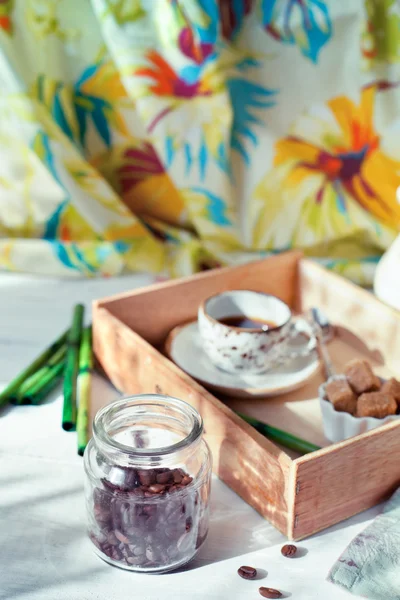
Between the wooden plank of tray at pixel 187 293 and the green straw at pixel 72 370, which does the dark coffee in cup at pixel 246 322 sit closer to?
the wooden plank of tray at pixel 187 293

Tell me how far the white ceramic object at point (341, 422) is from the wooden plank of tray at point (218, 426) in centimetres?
13

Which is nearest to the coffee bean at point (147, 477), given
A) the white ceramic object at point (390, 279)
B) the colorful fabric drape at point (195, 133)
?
the white ceramic object at point (390, 279)

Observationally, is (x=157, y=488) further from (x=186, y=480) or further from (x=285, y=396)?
(x=285, y=396)

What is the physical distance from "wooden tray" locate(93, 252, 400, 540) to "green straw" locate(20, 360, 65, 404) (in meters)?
0.06

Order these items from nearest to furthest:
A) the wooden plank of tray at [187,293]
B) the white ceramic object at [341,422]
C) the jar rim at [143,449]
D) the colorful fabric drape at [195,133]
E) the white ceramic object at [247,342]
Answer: the jar rim at [143,449] < the white ceramic object at [341,422] < the white ceramic object at [247,342] < the wooden plank of tray at [187,293] < the colorful fabric drape at [195,133]

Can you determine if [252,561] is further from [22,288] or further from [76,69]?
[76,69]

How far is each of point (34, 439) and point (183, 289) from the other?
32cm

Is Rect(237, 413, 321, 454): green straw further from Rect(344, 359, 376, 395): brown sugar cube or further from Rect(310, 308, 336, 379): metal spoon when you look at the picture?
Rect(310, 308, 336, 379): metal spoon

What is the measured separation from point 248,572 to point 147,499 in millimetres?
Result: 129

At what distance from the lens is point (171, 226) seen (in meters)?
1.60

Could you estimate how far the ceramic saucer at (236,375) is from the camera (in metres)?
1.06

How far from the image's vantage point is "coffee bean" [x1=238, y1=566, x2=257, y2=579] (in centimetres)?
83

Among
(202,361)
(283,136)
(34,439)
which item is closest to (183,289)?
(202,361)

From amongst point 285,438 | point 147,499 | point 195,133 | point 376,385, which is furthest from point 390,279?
point 147,499
